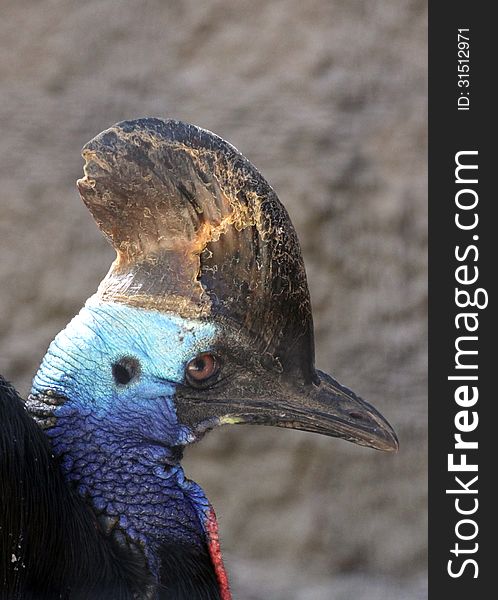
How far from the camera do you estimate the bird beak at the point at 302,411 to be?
166 cm

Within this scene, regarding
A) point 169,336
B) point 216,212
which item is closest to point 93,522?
point 169,336

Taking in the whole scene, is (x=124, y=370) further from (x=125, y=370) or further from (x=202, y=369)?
(x=202, y=369)

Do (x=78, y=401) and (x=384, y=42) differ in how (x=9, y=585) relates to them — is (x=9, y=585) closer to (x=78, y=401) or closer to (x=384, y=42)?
(x=78, y=401)

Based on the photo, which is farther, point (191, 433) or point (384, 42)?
point (384, 42)

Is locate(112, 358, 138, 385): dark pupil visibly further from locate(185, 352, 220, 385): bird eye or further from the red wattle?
the red wattle

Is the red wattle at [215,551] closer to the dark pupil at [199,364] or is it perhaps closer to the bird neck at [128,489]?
the bird neck at [128,489]

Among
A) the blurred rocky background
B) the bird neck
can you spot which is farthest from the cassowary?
the blurred rocky background

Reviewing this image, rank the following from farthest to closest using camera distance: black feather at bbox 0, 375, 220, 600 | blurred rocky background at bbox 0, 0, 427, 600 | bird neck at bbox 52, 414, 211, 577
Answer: blurred rocky background at bbox 0, 0, 427, 600, bird neck at bbox 52, 414, 211, 577, black feather at bbox 0, 375, 220, 600

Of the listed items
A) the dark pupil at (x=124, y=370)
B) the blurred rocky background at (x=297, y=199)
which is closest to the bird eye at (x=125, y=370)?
the dark pupil at (x=124, y=370)

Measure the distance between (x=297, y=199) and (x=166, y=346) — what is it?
1661 mm

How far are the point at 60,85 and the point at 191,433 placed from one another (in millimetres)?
1852

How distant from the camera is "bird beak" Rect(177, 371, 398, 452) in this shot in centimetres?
166

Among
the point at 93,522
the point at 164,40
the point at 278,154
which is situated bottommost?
the point at 93,522

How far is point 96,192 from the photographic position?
1.65m
